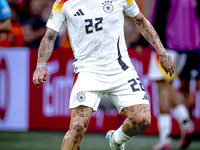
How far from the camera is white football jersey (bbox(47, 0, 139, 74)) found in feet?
13.2

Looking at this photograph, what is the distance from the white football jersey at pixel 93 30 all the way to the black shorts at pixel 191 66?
282cm

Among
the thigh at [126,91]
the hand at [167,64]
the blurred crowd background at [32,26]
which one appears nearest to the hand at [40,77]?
the thigh at [126,91]

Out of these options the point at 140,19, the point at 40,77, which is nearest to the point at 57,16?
the point at 40,77

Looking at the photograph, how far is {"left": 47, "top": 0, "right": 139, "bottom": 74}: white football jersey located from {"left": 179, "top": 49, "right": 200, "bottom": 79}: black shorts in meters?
2.82

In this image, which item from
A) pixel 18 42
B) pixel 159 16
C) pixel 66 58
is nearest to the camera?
pixel 159 16

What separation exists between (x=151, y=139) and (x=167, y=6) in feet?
7.95

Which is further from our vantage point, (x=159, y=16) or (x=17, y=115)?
(x=17, y=115)

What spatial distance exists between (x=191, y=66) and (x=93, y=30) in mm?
3232

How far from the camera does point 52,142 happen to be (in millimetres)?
6652

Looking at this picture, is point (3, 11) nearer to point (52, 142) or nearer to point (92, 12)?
point (92, 12)

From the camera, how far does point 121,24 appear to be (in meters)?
4.20

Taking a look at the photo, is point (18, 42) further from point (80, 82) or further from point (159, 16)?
point (80, 82)

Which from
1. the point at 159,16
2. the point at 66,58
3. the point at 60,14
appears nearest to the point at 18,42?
the point at 66,58

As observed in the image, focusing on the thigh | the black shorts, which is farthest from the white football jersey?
the black shorts
